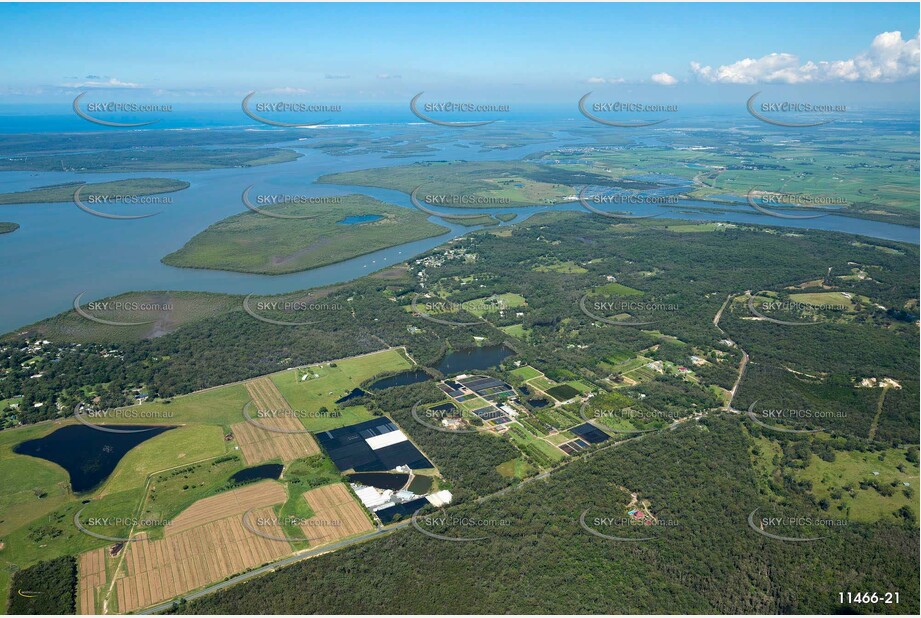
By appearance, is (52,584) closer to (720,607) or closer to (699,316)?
(720,607)

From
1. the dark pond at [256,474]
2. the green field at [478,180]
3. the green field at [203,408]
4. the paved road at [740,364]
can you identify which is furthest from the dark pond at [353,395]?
the green field at [478,180]

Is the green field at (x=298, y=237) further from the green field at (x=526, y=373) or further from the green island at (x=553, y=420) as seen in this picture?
the green field at (x=526, y=373)

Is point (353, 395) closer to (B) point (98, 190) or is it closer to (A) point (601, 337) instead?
(A) point (601, 337)

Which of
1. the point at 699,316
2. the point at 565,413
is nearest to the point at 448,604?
the point at 565,413

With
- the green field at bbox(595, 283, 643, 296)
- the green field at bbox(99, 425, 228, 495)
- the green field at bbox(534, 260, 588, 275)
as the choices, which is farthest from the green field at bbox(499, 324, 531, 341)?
the green field at bbox(99, 425, 228, 495)

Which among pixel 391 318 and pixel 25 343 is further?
pixel 391 318

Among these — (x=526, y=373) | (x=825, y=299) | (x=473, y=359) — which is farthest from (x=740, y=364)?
(x=473, y=359)
